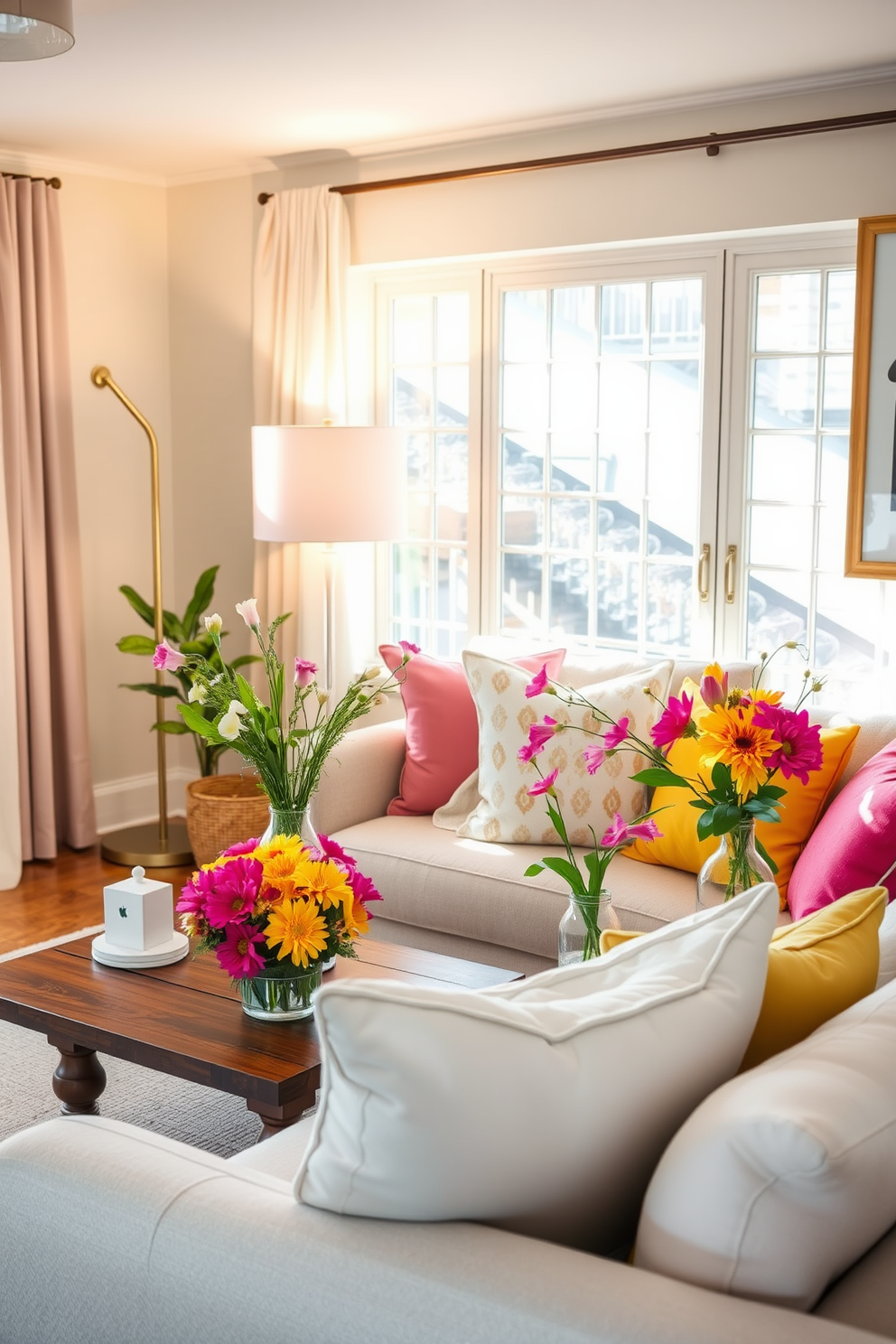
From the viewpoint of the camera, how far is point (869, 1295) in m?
1.16

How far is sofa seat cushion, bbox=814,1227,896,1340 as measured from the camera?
1.13m

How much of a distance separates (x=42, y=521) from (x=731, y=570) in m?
2.49

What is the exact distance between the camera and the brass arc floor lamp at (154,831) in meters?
4.81

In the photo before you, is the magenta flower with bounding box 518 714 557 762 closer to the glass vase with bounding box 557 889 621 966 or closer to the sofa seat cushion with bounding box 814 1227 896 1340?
the glass vase with bounding box 557 889 621 966

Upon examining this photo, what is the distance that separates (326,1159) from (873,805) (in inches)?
71.8

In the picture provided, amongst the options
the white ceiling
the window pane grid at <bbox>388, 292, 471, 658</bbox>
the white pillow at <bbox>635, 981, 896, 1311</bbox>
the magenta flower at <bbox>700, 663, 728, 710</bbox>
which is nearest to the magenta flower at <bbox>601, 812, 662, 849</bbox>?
the magenta flower at <bbox>700, 663, 728, 710</bbox>

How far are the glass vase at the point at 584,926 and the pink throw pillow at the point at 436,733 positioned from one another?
1692 mm

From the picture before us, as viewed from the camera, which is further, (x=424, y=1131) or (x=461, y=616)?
(x=461, y=616)

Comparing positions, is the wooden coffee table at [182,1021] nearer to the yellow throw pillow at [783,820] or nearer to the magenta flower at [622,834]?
the magenta flower at [622,834]

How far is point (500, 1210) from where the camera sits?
4.03 feet

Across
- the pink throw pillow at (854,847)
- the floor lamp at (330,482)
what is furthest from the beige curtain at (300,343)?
the pink throw pillow at (854,847)

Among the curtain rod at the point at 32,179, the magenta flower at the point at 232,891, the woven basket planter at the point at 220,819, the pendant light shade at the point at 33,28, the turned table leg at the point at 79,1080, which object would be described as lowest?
the turned table leg at the point at 79,1080

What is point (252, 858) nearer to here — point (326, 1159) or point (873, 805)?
point (326, 1159)

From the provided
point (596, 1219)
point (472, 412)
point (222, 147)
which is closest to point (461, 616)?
point (472, 412)
